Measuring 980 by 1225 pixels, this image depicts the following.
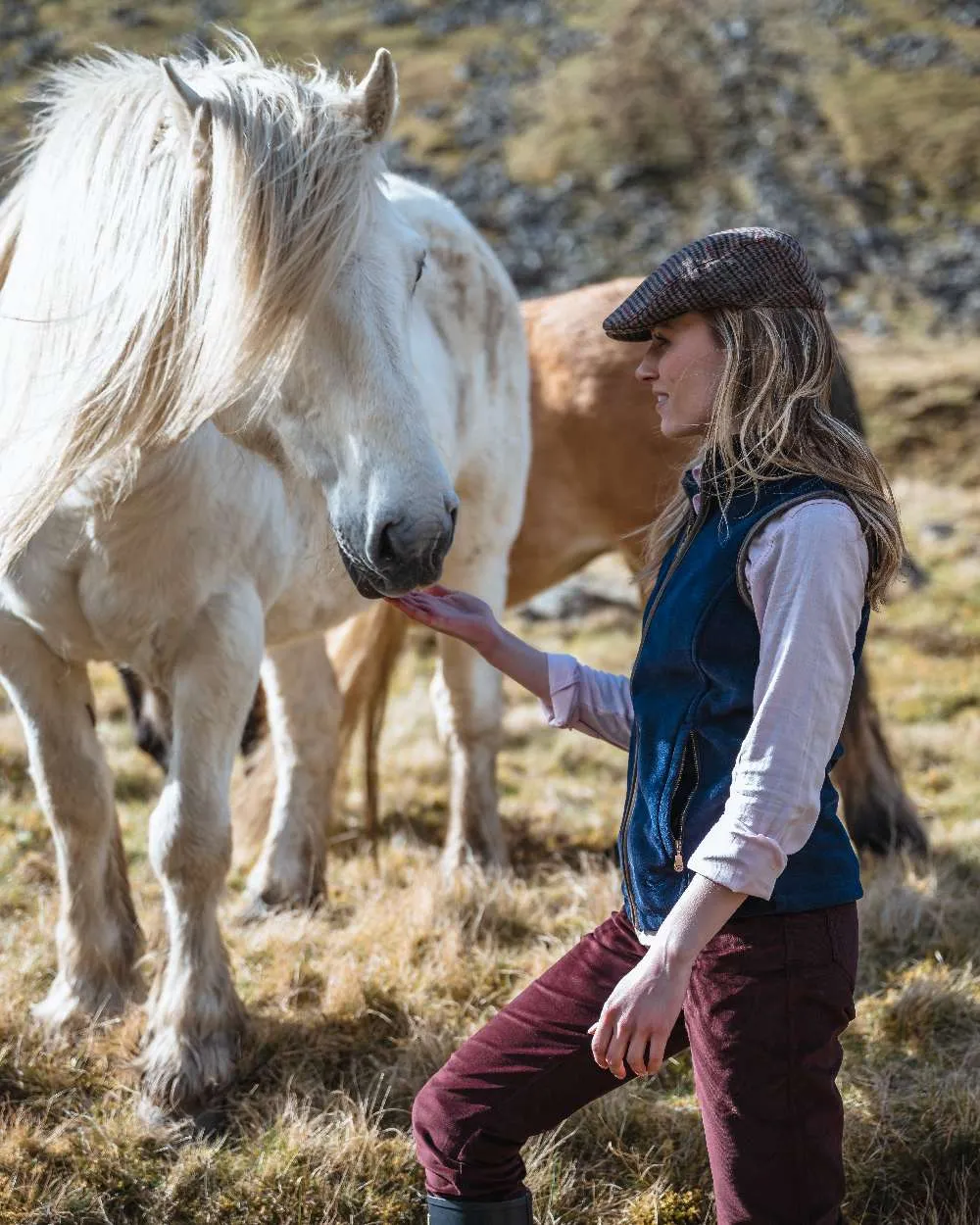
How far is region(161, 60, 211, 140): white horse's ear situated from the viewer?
1.95m

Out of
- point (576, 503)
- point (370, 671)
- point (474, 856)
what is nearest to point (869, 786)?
point (474, 856)

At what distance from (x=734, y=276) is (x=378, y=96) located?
0.87m

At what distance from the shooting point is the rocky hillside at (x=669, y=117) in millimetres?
25188

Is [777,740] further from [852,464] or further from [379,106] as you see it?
[379,106]

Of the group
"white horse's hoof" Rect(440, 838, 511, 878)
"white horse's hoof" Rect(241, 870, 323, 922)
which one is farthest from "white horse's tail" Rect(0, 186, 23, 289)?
"white horse's hoof" Rect(440, 838, 511, 878)

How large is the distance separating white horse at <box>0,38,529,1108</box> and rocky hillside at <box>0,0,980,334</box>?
1933cm

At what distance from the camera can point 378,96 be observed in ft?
6.99

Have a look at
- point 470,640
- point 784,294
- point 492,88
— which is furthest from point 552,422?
point 492,88

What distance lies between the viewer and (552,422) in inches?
198

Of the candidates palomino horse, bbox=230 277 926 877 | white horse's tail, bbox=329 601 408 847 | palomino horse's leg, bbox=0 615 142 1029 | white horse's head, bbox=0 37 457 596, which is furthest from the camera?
white horse's tail, bbox=329 601 408 847

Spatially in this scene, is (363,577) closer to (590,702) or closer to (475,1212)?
(590,702)

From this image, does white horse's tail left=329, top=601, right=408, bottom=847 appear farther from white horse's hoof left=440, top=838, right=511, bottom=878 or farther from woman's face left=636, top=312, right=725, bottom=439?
woman's face left=636, top=312, right=725, bottom=439

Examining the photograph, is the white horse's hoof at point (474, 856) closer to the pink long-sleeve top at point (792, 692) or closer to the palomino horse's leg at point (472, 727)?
the palomino horse's leg at point (472, 727)

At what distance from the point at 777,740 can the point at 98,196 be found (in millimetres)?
1573
